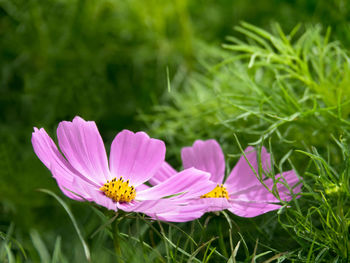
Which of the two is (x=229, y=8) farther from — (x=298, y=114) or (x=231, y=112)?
(x=298, y=114)

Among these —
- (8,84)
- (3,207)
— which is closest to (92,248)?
(3,207)

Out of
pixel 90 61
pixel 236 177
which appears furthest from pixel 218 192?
pixel 90 61

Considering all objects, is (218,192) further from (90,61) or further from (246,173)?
(90,61)

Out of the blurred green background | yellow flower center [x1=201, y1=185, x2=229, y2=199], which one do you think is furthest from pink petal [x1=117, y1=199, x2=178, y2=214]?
the blurred green background


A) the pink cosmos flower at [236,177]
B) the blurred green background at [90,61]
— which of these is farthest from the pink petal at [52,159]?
the blurred green background at [90,61]

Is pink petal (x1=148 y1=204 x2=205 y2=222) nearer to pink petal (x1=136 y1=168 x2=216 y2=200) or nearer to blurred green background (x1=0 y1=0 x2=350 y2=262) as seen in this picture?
pink petal (x1=136 y1=168 x2=216 y2=200)

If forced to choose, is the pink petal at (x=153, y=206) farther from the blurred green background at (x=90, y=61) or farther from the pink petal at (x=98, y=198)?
the blurred green background at (x=90, y=61)

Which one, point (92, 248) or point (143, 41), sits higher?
point (143, 41)

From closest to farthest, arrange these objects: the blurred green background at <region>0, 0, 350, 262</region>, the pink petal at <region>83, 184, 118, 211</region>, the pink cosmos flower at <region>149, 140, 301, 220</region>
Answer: the pink petal at <region>83, 184, 118, 211</region>
the pink cosmos flower at <region>149, 140, 301, 220</region>
the blurred green background at <region>0, 0, 350, 262</region>
